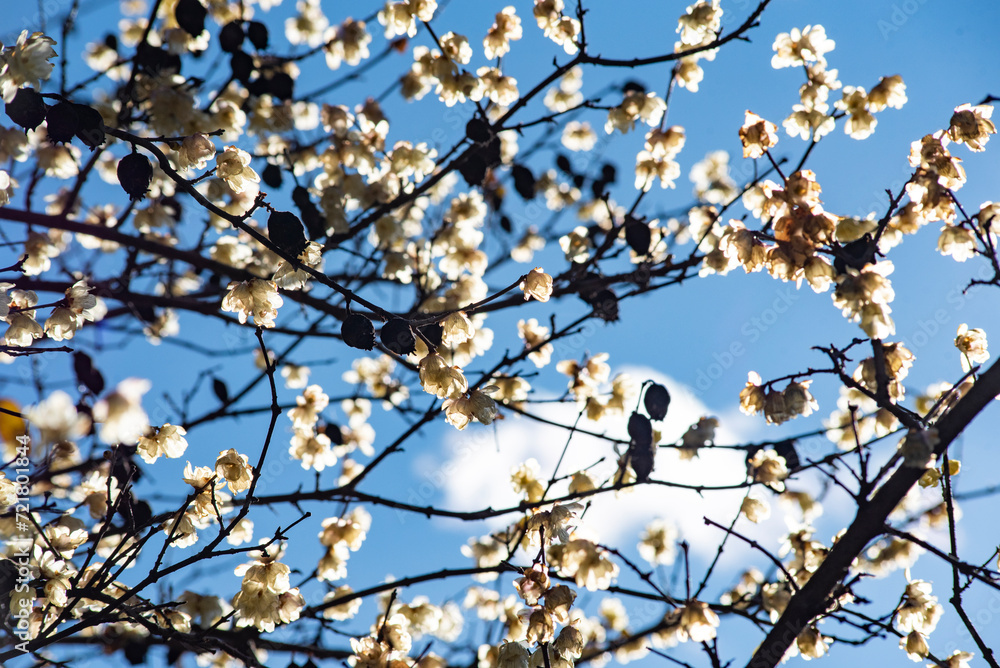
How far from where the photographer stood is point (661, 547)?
4898 millimetres

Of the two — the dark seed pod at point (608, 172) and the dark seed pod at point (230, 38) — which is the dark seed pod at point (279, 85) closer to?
the dark seed pod at point (230, 38)

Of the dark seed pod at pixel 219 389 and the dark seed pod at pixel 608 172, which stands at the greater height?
the dark seed pod at pixel 608 172

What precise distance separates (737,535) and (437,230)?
2790mm

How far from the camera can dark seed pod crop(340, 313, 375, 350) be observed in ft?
7.30

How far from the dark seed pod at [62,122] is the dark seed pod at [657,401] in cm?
268

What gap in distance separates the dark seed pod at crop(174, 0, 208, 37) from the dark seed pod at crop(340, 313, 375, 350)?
2.80 m

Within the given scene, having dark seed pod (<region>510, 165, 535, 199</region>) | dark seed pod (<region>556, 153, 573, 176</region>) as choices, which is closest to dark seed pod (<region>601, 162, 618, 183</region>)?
dark seed pod (<region>556, 153, 573, 176</region>)

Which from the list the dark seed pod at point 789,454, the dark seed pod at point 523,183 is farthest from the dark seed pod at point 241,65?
the dark seed pod at point 789,454

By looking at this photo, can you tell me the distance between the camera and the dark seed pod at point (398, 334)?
2.16m

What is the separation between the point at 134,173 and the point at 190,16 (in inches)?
84.0

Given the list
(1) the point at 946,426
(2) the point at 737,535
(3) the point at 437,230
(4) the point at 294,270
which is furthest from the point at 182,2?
(1) the point at 946,426

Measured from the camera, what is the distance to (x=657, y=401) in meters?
3.32

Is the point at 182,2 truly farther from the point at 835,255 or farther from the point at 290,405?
the point at 835,255

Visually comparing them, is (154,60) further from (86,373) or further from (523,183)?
(523,183)
